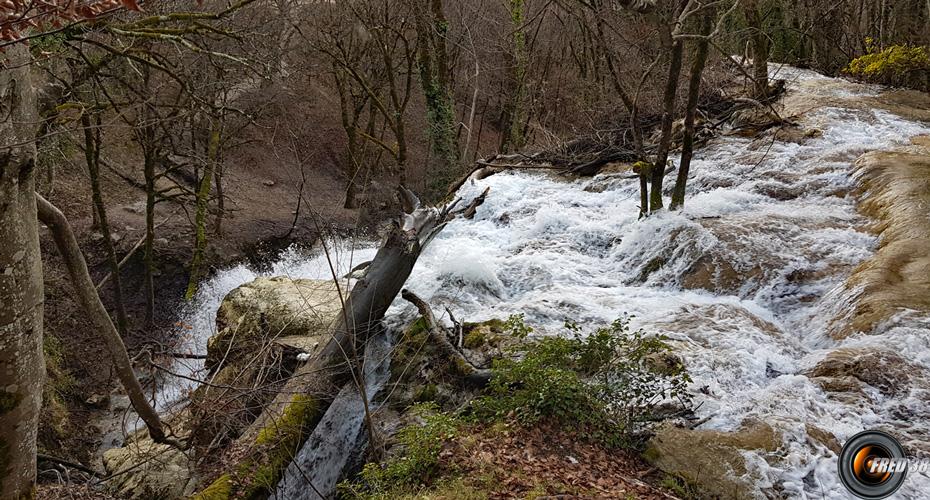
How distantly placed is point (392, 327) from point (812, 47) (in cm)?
1927

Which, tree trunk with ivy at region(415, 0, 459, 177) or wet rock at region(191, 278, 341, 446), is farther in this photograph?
tree trunk with ivy at region(415, 0, 459, 177)

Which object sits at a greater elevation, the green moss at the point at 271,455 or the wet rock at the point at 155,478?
the green moss at the point at 271,455

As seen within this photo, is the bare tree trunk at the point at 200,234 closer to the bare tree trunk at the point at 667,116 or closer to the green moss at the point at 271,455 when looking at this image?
the green moss at the point at 271,455

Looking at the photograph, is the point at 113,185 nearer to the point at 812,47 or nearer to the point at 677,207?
the point at 677,207

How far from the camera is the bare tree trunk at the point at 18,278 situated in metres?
2.35

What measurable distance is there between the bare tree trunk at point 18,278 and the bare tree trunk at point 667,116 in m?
6.75

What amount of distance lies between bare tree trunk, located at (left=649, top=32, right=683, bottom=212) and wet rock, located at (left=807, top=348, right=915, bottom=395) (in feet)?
12.3

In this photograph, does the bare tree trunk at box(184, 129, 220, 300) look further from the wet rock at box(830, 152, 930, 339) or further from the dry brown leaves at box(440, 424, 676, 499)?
the wet rock at box(830, 152, 930, 339)

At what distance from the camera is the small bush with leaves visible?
15.0 ft

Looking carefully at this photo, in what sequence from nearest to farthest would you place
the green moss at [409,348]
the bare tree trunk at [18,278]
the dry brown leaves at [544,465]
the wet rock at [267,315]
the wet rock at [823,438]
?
the bare tree trunk at [18,278], the dry brown leaves at [544,465], the wet rock at [823,438], the green moss at [409,348], the wet rock at [267,315]

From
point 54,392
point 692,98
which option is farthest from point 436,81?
point 54,392

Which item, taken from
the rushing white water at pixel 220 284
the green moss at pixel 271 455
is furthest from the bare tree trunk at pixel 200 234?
the green moss at pixel 271 455

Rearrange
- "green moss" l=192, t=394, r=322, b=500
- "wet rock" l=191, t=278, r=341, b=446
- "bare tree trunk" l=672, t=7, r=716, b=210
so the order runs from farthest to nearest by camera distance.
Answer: "bare tree trunk" l=672, t=7, r=716, b=210 < "wet rock" l=191, t=278, r=341, b=446 < "green moss" l=192, t=394, r=322, b=500

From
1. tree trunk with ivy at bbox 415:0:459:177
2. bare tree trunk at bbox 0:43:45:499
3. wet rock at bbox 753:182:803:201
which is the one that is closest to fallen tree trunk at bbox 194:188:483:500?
bare tree trunk at bbox 0:43:45:499
